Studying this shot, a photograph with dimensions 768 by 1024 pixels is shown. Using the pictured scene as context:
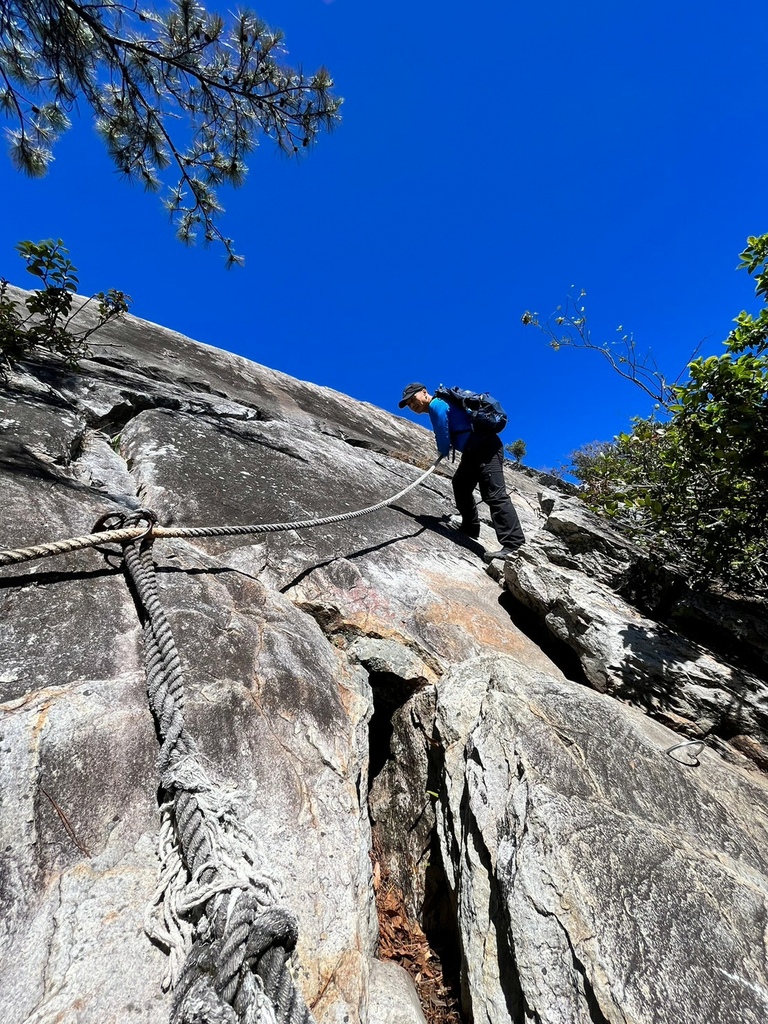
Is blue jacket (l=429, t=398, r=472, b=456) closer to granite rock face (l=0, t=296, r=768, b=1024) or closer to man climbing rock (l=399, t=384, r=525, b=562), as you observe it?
man climbing rock (l=399, t=384, r=525, b=562)

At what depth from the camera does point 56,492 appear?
3.29 metres

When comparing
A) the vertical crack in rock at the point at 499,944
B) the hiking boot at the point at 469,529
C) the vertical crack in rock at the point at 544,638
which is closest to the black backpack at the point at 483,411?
the hiking boot at the point at 469,529

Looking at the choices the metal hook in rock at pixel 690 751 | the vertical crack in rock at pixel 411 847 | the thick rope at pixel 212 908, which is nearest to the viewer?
the thick rope at pixel 212 908

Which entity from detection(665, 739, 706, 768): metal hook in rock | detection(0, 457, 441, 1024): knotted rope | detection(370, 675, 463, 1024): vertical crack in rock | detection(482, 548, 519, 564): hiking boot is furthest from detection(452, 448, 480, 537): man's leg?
detection(0, 457, 441, 1024): knotted rope

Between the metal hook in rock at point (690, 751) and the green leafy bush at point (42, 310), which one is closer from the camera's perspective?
the metal hook in rock at point (690, 751)

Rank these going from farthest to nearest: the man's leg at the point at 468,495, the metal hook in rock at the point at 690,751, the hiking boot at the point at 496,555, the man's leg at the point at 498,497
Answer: the man's leg at the point at 468,495
the man's leg at the point at 498,497
the hiking boot at the point at 496,555
the metal hook in rock at the point at 690,751

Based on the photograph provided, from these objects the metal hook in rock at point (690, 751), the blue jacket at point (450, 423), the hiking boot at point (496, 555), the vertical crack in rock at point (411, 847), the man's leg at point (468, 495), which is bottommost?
the vertical crack in rock at point (411, 847)

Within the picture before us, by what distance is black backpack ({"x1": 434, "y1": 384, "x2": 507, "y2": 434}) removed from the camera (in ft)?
19.3

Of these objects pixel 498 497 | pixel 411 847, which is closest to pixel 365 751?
pixel 411 847

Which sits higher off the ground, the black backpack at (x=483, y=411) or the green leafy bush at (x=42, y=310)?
the black backpack at (x=483, y=411)

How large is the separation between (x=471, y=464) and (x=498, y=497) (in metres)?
0.60

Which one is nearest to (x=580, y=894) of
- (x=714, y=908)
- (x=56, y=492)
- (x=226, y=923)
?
(x=714, y=908)

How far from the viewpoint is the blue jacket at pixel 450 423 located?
6.34m

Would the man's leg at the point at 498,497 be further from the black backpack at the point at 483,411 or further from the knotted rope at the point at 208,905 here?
the knotted rope at the point at 208,905
